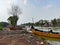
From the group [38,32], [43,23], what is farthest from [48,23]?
[38,32]

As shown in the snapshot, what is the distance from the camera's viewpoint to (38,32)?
45.2m


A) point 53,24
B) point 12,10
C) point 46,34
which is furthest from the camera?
point 53,24

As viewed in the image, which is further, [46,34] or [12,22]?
[12,22]

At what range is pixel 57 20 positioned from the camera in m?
141

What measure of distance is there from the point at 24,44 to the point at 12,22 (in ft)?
165

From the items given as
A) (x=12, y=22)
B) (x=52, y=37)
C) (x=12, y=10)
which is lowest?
(x=52, y=37)

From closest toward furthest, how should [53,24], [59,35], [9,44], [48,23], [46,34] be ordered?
[9,44] → [59,35] → [46,34] → [53,24] → [48,23]

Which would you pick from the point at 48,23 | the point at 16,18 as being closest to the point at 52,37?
the point at 16,18

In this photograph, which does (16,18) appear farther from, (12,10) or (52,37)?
(52,37)

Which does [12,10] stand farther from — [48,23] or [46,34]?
[48,23]

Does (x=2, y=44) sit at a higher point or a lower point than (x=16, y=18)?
lower

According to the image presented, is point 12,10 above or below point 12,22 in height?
above

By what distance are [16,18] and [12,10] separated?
11.4 feet

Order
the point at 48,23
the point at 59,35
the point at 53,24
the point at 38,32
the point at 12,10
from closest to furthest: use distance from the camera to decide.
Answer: the point at 59,35
the point at 38,32
the point at 12,10
the point at 53,24
the point at 48,23
